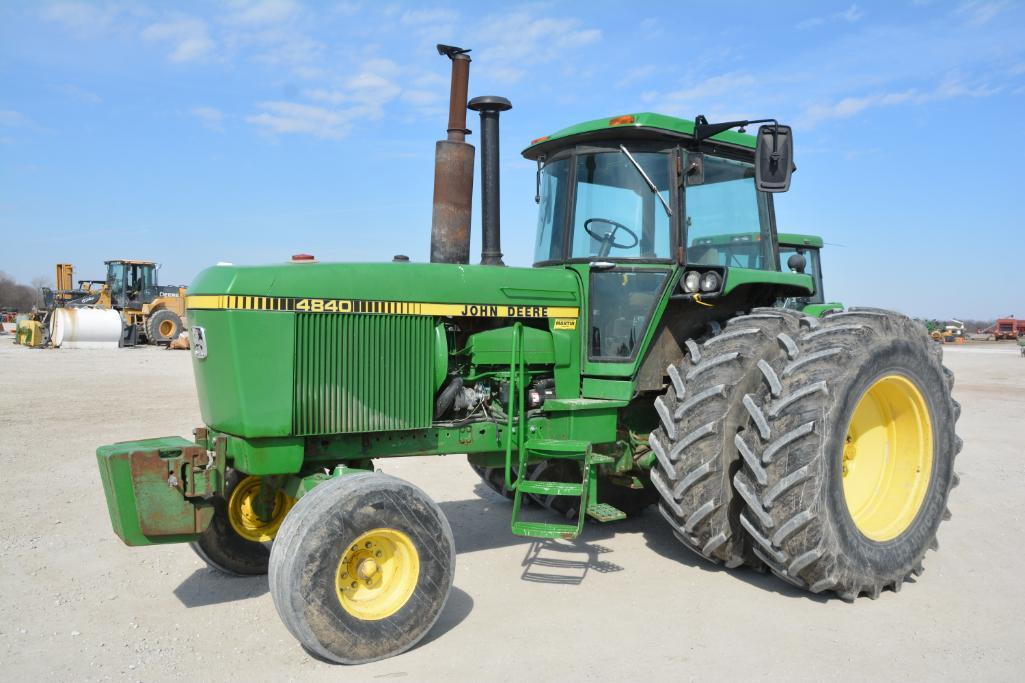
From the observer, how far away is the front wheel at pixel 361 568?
3570 mm

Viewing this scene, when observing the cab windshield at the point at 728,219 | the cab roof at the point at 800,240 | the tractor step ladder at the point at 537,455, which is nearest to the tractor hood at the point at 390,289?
the tractor step ladder at the point at 537,455

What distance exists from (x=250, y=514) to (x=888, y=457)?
4016 mm

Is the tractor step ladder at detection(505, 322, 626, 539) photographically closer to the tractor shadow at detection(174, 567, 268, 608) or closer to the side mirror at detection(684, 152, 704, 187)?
the side mirror at detection(684, 152, 704, 187)

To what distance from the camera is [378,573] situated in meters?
3.89

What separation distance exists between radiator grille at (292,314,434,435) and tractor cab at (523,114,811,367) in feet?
3.86

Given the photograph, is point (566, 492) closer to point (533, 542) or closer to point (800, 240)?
point (533, 542)

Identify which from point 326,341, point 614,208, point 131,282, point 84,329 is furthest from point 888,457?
point 131,282

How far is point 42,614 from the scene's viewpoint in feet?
13.8

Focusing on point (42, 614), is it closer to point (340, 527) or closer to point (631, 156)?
point (340, 527)

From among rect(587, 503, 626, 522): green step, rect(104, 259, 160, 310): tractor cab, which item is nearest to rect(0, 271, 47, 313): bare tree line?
rect(104, 259, 160, 310): tractor cab

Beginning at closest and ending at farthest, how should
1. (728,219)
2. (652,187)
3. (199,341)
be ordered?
1. (199,341)
2. (652,187)
3. (728,219)

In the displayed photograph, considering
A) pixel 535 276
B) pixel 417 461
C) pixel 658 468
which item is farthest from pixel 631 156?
pixel 417 461

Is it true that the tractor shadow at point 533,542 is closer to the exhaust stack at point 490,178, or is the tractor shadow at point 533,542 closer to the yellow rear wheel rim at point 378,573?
the yellow rear wheel rim at point 378,573

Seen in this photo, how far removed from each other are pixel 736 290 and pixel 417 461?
13.9 feet
